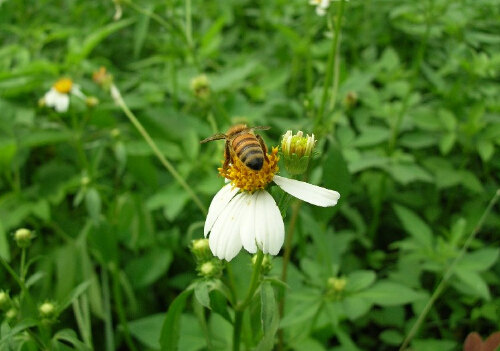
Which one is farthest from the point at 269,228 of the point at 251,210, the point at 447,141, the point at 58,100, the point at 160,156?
the point at 58,100

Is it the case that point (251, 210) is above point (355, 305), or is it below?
above

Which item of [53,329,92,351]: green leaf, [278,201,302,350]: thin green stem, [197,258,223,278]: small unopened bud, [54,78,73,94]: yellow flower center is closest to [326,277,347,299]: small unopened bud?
[278,201,302,350]: thin green stem

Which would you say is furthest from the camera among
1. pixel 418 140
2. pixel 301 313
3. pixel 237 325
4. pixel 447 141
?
pixel 418 140

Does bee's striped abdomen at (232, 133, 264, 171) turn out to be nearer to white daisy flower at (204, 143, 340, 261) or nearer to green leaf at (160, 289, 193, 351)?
white daisy flower at (204, 143, 340, 261)

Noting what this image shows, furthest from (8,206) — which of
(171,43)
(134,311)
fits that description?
(171,43)

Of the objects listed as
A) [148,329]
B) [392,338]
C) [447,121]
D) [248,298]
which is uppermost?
[447,121]

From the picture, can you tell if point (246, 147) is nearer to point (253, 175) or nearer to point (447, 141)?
point (253, 175)

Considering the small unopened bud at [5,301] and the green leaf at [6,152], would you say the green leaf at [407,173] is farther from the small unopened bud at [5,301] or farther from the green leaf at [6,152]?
the green leaf at [6,152]
